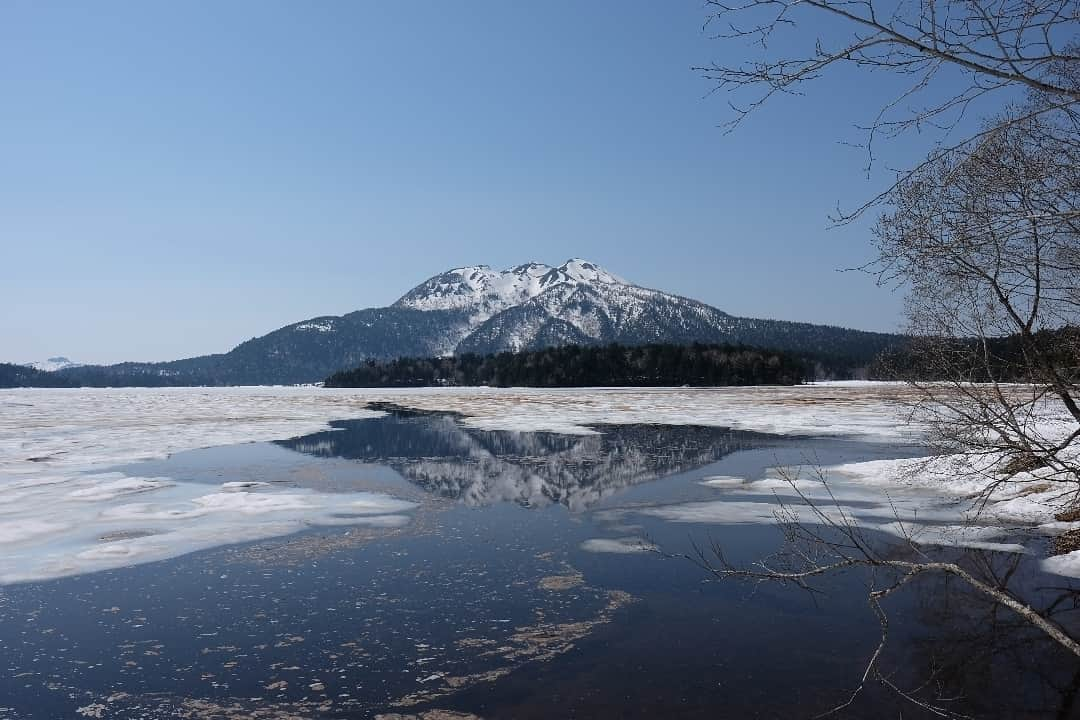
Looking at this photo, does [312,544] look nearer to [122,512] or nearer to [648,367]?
[122,512]

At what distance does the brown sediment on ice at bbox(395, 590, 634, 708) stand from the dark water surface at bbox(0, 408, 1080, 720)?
3 cm

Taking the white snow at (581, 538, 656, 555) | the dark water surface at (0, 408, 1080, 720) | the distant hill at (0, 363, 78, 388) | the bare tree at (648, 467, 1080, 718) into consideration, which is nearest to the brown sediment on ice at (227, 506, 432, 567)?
the dark water surface at (0, 408, 1080, 720)

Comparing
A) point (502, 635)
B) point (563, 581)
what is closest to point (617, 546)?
point (563, 581)

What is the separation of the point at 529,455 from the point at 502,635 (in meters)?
17.0

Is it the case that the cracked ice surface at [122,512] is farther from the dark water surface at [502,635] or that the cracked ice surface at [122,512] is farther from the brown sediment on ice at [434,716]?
the brown sediment on ice at [434,716]

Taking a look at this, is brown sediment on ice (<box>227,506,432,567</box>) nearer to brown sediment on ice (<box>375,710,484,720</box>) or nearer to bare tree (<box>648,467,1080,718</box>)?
bare tree (<box>648,467,1080,718</box>)

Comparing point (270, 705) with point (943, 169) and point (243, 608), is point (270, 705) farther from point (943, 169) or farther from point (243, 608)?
point (943, 169)

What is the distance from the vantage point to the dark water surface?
6.45 meters

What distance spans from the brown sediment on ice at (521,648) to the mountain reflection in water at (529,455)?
22.1ft

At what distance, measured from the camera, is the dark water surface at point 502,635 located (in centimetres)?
645

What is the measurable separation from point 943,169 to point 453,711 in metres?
5.76

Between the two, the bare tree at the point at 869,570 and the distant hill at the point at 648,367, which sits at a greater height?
the distant hill at the point at 648,367

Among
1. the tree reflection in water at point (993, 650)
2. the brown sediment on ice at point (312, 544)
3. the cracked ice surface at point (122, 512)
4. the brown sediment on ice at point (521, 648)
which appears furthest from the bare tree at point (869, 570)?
the cracked ice surface at point (122, 512)

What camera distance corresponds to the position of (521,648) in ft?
25.0
